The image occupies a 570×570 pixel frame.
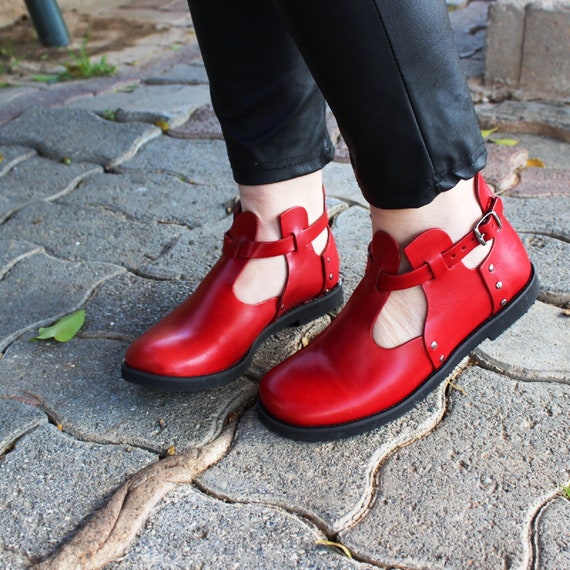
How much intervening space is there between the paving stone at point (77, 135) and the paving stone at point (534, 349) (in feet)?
4.78

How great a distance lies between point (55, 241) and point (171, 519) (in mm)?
1071

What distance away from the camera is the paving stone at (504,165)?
2.04m

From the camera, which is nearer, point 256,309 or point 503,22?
point 256,309

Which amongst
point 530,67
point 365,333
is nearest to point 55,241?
point 365,333

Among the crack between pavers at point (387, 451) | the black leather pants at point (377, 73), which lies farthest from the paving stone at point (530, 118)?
the black leather pants at point (377, 73)

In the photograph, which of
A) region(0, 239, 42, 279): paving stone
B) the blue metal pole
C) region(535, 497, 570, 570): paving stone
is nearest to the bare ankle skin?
region(535, 497, 570, 570): paving stone

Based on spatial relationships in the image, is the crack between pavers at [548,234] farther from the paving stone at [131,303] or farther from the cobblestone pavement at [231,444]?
the paving stone at [131,303]

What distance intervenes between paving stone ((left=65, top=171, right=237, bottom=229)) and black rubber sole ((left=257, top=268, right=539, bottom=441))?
2.97ft

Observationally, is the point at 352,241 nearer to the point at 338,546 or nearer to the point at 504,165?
the point at 504,165

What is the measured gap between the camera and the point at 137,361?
1.28m

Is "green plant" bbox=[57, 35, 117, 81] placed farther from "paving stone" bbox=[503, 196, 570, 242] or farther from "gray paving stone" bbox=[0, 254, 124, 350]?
"paving stone" bbox=[503, 196, 570, 242]

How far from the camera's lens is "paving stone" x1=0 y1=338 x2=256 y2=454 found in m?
1.26

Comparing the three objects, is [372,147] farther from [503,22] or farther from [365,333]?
[503,22]

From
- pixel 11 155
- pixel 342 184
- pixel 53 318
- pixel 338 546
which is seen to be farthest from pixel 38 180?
pixel 338 546
